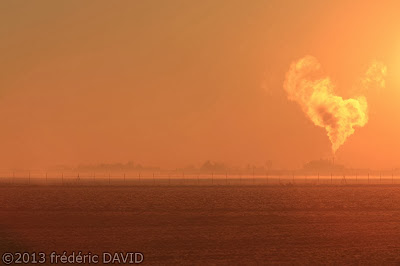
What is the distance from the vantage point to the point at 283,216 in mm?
65562

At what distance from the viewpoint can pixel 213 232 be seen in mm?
52031

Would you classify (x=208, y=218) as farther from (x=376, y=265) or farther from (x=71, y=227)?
(x=376, y=265)

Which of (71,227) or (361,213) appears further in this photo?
(361,213)

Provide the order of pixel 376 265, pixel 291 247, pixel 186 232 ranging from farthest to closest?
pixel 186 232, pixel 291 247, pixel 376 265

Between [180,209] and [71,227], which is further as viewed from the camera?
[180,209]

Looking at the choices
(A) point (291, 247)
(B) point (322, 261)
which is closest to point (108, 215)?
(A) point (291, 247)

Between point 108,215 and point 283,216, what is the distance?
20.0 m

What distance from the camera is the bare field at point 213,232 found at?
4194 cm

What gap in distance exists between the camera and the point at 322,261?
3972cm

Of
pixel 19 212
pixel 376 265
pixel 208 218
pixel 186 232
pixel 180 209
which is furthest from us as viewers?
pixel 180 209

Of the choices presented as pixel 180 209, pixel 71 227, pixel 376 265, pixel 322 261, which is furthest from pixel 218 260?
pixel 180 209

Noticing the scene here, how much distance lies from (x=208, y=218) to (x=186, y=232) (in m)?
11.4

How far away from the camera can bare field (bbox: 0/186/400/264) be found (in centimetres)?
4194

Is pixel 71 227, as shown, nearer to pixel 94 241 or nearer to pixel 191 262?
pixel 94 241
